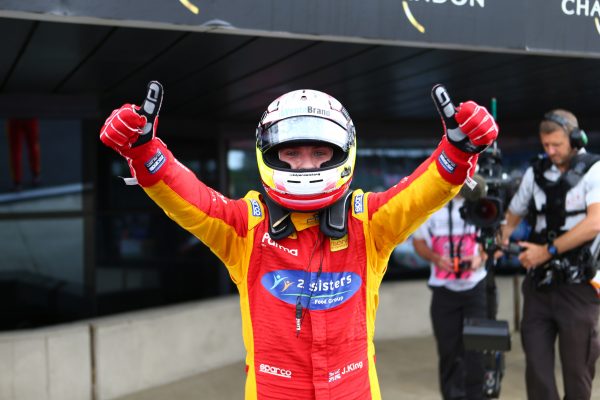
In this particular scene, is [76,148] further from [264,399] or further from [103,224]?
[264,399]

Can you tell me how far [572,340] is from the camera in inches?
143

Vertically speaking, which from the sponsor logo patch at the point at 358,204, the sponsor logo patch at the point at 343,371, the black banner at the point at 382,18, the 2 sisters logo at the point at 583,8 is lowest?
the sponsor logo patch at the point at 343,371

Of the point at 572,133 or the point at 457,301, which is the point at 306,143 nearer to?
the point at 572,133

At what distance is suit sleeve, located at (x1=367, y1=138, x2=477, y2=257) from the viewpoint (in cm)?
197

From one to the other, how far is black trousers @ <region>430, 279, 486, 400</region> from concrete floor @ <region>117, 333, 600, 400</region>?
0.76 metres

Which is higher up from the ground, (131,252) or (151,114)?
(151,114)

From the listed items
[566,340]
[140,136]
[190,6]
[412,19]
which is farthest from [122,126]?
[566,340]

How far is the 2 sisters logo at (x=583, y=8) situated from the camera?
149 inches

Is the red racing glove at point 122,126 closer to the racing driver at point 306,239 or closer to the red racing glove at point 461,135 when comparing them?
the racing driver at point 306,239

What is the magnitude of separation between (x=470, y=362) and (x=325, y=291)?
241cm

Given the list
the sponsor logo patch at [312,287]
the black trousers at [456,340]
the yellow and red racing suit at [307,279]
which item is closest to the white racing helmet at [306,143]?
the yellow and red racing suit at [307,279]

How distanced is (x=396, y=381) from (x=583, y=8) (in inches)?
126

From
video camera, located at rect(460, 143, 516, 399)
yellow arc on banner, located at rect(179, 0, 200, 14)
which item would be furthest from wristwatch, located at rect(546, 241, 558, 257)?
yellow arc on banner, located at rect(179, 0, 200, 14)

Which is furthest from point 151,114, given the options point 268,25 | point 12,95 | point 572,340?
point 12,95
